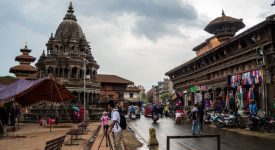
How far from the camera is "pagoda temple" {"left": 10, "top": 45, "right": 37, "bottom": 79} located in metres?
63.3

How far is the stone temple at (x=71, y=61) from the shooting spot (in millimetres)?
49906

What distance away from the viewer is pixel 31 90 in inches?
790

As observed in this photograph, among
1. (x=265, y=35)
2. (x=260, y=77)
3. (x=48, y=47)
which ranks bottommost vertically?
(x=260, y=77)

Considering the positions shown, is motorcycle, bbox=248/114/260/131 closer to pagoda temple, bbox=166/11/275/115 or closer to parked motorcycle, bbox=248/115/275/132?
parked motorcycle, bbox=248/115/275/132

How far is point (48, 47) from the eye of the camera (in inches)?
2159

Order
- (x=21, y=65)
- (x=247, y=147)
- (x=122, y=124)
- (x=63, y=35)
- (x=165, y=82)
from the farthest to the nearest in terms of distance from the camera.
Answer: (x=165, y=82)
(x=21, y=65)
(x=63, y=35)
(x=247, y=147)
(x=122, y=124)

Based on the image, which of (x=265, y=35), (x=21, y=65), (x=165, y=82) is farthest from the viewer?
(x=165, y=82)

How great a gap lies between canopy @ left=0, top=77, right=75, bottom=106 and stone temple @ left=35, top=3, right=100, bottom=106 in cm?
2310

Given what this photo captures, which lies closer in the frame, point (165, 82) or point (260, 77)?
point (260, 77)

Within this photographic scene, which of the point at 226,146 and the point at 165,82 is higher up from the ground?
the point at 165,82

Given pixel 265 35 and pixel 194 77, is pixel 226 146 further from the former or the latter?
pixel 194 77

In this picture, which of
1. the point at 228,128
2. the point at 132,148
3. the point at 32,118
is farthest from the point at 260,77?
the point at 32,118

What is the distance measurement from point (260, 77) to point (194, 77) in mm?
16783

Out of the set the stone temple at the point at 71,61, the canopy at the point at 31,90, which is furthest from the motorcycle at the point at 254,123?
the stone temple at the point at 71,61
